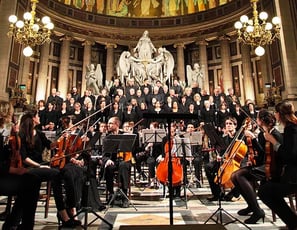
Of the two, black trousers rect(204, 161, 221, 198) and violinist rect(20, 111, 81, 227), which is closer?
violinist rect(20, 111, 81, 227)

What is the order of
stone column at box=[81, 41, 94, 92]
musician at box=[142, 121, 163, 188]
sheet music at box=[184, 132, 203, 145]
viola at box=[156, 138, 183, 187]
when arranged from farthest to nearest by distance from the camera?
stone column at box=[81, 41, 94, 92] < musician at box=[142, 121, 163, 188] < sheet music at box=[184, 132, 203, 145] < viola at box=[156, 138, 183, 187]

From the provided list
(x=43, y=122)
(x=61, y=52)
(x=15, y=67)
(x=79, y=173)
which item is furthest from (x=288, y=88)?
(x=61, y=52)

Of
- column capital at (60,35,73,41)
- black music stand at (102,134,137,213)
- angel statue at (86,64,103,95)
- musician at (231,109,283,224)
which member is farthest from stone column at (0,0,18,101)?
musician at (231,109,283,224)

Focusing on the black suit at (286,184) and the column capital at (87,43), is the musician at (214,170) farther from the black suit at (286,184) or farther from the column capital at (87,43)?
the column capital at (87,43)

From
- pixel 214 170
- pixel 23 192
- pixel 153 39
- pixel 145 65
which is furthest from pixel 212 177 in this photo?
pixel 153 39

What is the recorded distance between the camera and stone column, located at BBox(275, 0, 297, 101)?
11789 millimetres

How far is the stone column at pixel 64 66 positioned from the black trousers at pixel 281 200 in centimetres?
1834

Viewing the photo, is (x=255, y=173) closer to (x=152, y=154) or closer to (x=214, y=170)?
(x=214, y=170)

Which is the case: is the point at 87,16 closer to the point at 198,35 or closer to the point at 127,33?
the point at 127,33

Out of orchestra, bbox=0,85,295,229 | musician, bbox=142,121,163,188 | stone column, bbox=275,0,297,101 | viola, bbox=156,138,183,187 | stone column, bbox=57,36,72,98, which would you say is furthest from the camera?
stone column, bbox=57,36,72,98

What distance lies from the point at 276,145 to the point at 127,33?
68.0 ft

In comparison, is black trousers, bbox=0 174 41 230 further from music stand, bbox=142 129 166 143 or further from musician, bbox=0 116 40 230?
music stand, bbox=142 129 166 143

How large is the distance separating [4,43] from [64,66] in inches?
284

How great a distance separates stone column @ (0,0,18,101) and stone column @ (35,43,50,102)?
5.47m
